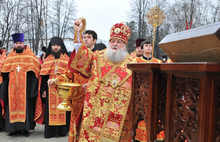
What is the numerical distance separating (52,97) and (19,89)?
0.89 m

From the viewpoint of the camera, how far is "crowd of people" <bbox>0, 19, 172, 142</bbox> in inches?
120

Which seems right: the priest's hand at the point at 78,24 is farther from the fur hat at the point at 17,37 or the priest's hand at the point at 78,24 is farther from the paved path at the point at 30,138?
the paved path at the point at 30,138

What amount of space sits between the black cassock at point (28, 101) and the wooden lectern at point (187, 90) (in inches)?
173

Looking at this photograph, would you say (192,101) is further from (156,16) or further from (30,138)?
(30,138)

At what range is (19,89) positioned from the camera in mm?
5398

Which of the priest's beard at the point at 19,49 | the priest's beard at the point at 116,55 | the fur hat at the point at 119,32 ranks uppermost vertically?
the fur hat at the point at 119,32

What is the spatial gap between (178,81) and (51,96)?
181 inches

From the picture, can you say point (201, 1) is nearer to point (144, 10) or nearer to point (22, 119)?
point (144, 10)

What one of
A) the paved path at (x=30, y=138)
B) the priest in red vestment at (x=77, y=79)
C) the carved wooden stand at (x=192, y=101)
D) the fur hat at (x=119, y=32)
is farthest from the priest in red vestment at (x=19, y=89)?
the carved wooden stand at (x=192, y=101)

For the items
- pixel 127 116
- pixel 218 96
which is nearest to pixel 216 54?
pixel 218 96

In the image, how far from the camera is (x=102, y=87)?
3.15m

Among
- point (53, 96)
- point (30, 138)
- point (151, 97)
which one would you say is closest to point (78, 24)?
point (151, 97)

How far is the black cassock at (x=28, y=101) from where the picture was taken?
17.3 feet

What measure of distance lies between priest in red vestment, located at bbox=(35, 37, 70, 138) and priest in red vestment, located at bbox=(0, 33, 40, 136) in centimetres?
21
